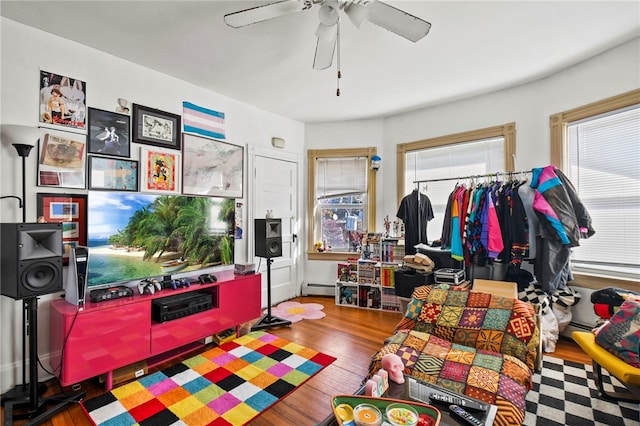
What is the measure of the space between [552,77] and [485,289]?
228cm

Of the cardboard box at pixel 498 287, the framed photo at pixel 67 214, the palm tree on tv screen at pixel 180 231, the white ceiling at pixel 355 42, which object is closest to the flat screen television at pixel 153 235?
the palm tree on tv screen at pixel 180 231

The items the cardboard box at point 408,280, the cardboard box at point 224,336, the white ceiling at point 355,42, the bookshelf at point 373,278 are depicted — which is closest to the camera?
the white ceiling at point 355,42

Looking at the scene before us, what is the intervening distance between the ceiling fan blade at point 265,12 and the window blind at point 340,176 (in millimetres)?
2780

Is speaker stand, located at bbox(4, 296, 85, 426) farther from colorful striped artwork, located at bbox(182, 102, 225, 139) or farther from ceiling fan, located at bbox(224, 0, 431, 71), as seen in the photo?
ceiling fan, located at bbox(224, 0, 431, 71)

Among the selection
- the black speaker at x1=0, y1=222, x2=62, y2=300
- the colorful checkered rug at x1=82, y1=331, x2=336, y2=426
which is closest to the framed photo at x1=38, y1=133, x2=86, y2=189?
the black speaker at x1=0, y1=222, x2=62, y2=300

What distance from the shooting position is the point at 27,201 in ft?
6.88

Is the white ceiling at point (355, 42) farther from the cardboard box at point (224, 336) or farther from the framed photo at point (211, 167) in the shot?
the cardboard box at point (224, 336)

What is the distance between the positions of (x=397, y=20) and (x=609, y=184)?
2.55 m

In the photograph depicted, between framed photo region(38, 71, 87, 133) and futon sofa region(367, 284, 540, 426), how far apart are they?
283 cm

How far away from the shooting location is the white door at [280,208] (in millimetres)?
3818

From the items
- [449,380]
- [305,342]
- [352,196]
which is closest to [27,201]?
[305,342]

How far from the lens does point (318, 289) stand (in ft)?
14.5

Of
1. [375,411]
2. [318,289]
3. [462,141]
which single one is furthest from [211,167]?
[462,141]

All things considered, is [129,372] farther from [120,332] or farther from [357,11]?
[357,11]
